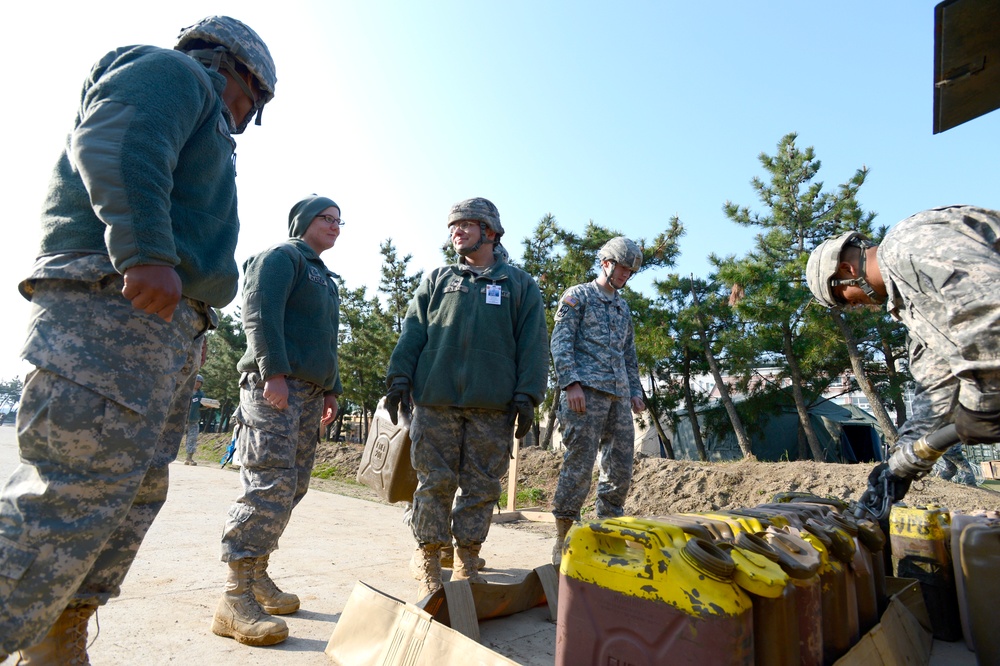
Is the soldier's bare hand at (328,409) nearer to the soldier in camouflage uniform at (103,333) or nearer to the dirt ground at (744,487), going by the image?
the soldier in camouflage uniform at (103,333)

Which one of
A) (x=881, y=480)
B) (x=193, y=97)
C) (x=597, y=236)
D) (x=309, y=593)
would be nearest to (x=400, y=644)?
(x=309, y=593)

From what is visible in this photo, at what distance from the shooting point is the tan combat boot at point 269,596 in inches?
99.1

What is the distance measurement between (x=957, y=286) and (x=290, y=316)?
2728 millimetres

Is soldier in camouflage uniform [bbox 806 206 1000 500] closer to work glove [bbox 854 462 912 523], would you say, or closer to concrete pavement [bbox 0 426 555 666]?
work glove [bbox 854 462 912 523]

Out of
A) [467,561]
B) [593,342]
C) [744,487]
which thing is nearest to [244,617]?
[467,561]

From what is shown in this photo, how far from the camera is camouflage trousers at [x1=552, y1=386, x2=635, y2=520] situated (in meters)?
3.89

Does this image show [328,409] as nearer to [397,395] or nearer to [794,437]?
[397,395]

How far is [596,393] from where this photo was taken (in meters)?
4.00

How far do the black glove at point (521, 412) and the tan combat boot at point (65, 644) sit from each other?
2.00 metres

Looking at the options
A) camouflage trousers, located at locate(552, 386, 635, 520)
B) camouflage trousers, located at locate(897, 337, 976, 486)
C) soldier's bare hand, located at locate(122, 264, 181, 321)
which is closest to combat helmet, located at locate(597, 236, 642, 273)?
camouflage trousers, located at locate(552, 386, 635, 520)

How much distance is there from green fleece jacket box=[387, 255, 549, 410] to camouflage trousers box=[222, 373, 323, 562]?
Result: 0.68 metres

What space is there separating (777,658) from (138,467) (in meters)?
1.73

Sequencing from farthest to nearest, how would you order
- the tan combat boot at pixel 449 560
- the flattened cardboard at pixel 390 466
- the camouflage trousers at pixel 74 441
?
the flattened cardboard at pixel 390 466, the tan combat boot at pixel 449 560, the camouflage trousers at pixel 74 441

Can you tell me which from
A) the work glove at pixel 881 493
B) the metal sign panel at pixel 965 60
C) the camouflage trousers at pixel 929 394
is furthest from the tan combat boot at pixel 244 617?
the metal sign panel at pixel 965 60
